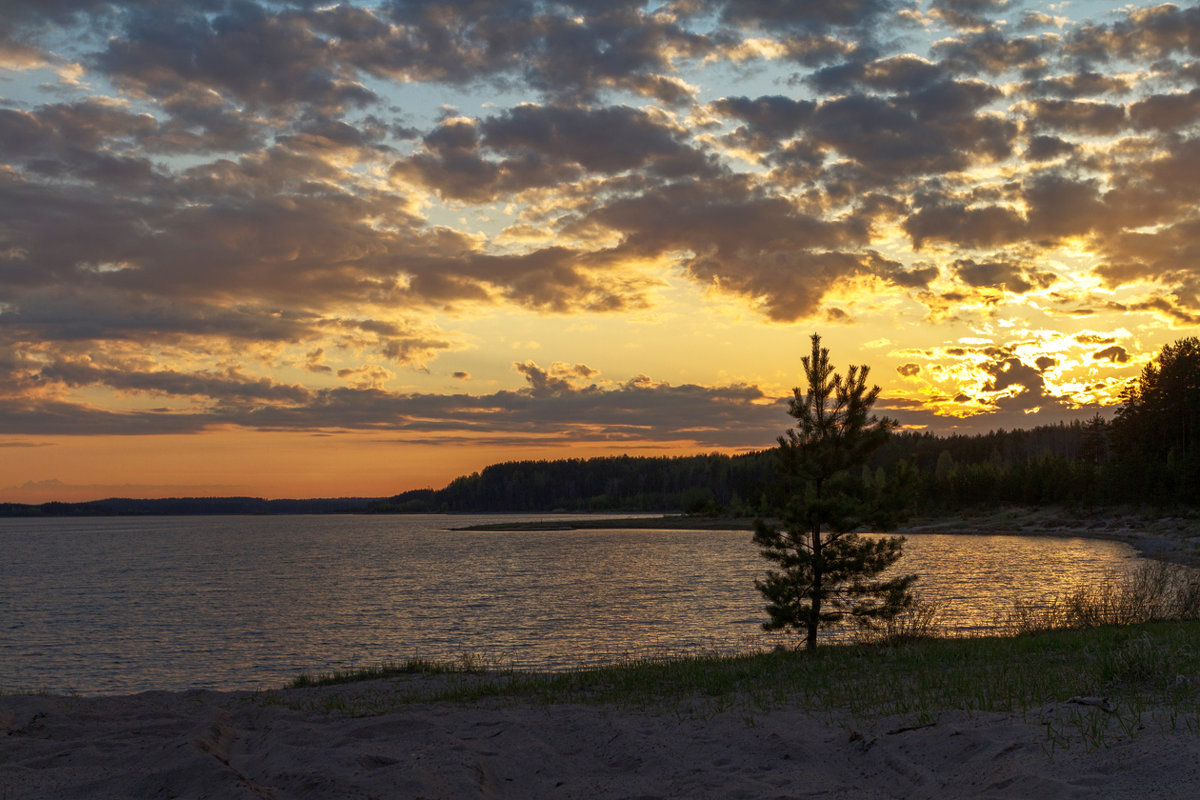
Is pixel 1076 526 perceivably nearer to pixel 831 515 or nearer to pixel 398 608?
pixel 398 608

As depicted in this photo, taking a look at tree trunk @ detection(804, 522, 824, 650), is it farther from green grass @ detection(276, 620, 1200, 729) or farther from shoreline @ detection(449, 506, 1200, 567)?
shoreline @ detection(449, 506, 1200, 567)

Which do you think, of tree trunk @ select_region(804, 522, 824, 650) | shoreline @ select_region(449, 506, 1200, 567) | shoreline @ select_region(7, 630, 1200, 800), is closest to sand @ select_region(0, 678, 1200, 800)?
shoreline @ select_region(7, 630, 1200, 800)

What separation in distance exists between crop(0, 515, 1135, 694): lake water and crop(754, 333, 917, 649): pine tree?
23.6ft

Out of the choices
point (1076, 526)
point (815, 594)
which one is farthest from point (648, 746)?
point (1076, 526)

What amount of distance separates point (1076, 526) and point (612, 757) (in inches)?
4613

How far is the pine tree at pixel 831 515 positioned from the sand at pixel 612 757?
10020 mm

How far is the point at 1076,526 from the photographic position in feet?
356

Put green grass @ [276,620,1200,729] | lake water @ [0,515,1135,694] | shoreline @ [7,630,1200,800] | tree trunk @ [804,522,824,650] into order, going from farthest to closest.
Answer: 1. lake water @ [0,515,1135,694]
2. tree trunk @ [804,522,824,650]
3. green grass @ [276,620,1200,729]
4. shoreline @ [7,630,1200,800]

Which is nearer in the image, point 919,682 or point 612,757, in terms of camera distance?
point 612,757

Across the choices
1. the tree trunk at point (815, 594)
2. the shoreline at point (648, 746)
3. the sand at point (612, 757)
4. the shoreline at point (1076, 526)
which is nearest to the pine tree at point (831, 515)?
the tree trunk at point (815, 594)

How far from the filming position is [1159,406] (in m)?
102

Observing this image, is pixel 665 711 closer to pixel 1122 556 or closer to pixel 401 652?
pixel 401 652

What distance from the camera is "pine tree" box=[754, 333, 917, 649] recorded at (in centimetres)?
2283

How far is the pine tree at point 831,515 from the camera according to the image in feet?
74.9
